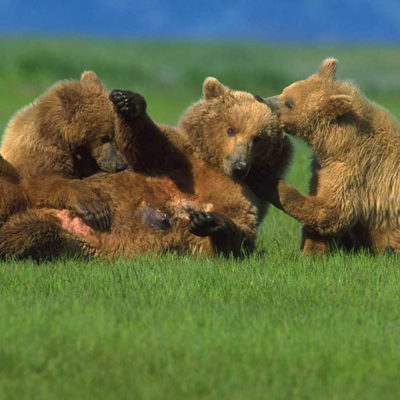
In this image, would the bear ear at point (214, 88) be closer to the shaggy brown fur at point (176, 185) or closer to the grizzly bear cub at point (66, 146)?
the shaggy brown fur at point (176, 185)

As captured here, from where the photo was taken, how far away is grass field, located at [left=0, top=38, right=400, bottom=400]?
4.33m

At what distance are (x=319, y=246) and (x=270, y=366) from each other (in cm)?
287

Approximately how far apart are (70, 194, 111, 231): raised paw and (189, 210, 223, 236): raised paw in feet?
2.19

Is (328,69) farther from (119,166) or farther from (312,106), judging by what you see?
(119,166)

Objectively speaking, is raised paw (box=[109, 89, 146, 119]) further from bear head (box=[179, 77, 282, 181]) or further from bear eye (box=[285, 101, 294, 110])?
bear eye (box=[285, 101, 294, 110])

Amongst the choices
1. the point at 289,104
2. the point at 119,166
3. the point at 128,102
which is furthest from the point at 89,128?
the point at 289,104

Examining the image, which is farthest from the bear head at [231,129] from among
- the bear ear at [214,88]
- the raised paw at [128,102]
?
the raised paw at [128,102]

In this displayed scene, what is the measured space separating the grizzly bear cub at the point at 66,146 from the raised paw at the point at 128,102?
1.33 ft

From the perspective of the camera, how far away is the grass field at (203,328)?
14.2ft

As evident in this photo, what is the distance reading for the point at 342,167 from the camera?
Answer: 7.16 m

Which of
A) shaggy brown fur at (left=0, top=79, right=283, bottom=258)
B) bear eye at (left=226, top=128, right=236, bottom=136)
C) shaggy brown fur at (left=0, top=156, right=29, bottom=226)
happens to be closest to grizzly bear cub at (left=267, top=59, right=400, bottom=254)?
shaggy brown fur at (left=0, top=79, right=283, bottom=258)

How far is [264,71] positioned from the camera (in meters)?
33.7

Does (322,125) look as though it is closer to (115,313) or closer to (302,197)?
(302,197)

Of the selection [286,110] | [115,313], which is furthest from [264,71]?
[115,313]
